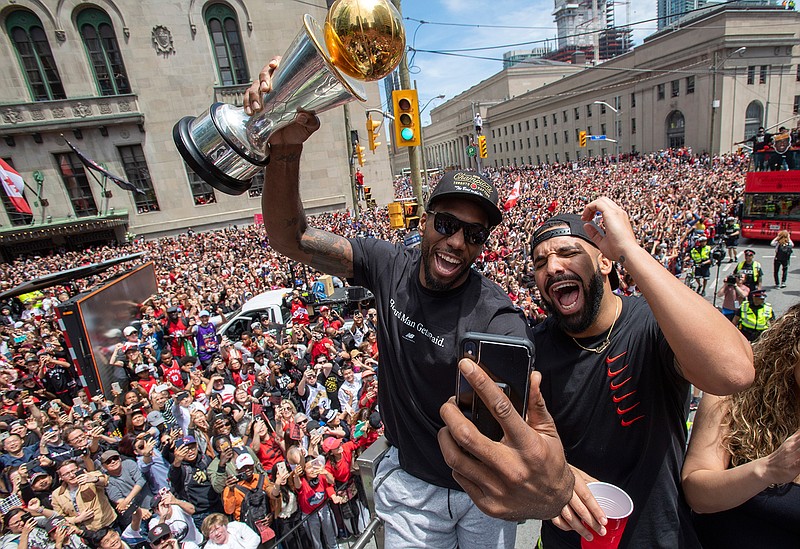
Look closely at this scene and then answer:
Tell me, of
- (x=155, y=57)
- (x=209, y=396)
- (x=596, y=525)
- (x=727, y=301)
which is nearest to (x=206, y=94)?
(x=155, y=57)

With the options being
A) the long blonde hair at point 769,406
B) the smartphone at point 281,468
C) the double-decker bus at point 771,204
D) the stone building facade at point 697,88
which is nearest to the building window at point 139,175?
the stone building facade at point 697,88

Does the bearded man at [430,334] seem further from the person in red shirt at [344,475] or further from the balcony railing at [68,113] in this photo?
the balcony railing at [68,113]

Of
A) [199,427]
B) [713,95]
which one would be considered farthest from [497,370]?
[713,95]

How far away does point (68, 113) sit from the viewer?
2748 cm

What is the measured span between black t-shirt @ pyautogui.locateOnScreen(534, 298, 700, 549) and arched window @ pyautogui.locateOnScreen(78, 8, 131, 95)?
1413 inches

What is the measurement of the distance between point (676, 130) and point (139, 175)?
56.2 m

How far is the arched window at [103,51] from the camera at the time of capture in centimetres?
2759

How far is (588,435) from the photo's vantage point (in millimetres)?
1721

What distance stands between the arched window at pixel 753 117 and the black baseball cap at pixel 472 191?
191 ft

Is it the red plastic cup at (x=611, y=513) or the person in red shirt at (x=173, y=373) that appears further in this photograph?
the person in red shirt at (x=173, y=373)

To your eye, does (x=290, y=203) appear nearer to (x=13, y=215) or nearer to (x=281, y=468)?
(x=281, y=468)

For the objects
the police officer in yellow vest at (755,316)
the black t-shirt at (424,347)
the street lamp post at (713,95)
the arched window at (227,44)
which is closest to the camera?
the black t-shirt at (424,347)

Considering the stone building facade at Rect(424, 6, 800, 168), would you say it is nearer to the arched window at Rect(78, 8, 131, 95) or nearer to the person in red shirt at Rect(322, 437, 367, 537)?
the arched window at Rect(78, 8, 131, 95)

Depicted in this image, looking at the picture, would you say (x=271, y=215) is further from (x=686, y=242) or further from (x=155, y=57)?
(x=155, y=57)
